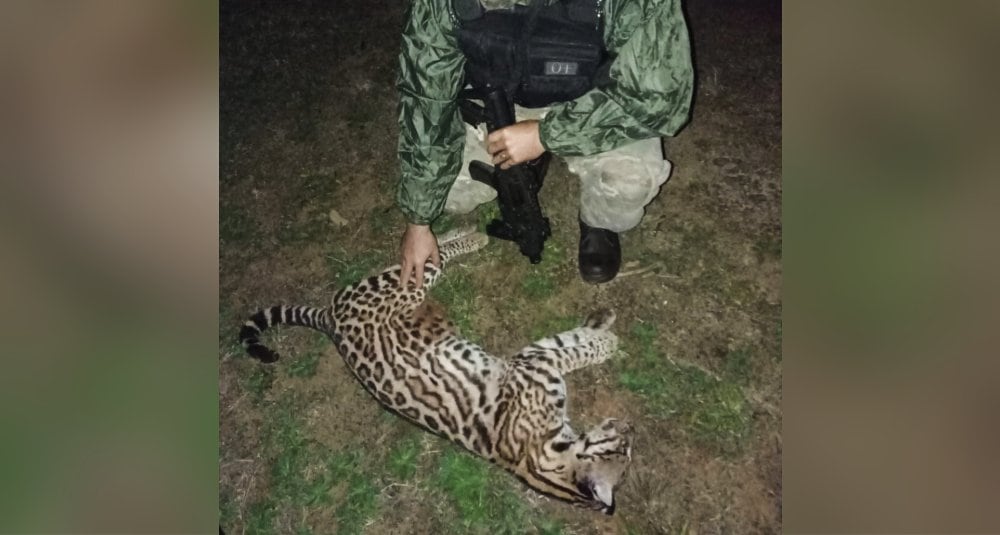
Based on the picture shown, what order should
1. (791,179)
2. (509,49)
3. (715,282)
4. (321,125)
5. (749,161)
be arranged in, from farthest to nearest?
(321,125), (749,161), (715,282), (509,49), (791,179)

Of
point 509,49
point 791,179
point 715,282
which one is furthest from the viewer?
point 715,282

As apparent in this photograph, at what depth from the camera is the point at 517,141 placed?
2391mm

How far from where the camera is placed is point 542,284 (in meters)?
3.28

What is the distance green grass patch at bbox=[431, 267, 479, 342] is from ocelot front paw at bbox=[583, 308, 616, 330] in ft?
1.86

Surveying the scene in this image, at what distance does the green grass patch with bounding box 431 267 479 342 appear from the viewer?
10.5 ft

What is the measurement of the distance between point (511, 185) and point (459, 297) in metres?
0.75

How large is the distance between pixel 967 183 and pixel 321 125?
3.78 meters

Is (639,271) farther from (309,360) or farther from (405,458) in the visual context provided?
(309,360)

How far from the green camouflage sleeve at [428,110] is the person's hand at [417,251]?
10 cm

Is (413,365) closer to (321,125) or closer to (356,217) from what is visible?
(356,217)

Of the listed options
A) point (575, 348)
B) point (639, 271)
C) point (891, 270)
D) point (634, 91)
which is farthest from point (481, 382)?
point (891, 270)

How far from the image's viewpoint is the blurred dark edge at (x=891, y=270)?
1.04 m

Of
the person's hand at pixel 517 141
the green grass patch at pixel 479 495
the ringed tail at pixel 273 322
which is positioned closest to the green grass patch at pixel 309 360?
the ringed tail at pixel 273 322

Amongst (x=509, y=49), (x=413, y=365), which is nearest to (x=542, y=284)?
(x=413, y=365)
